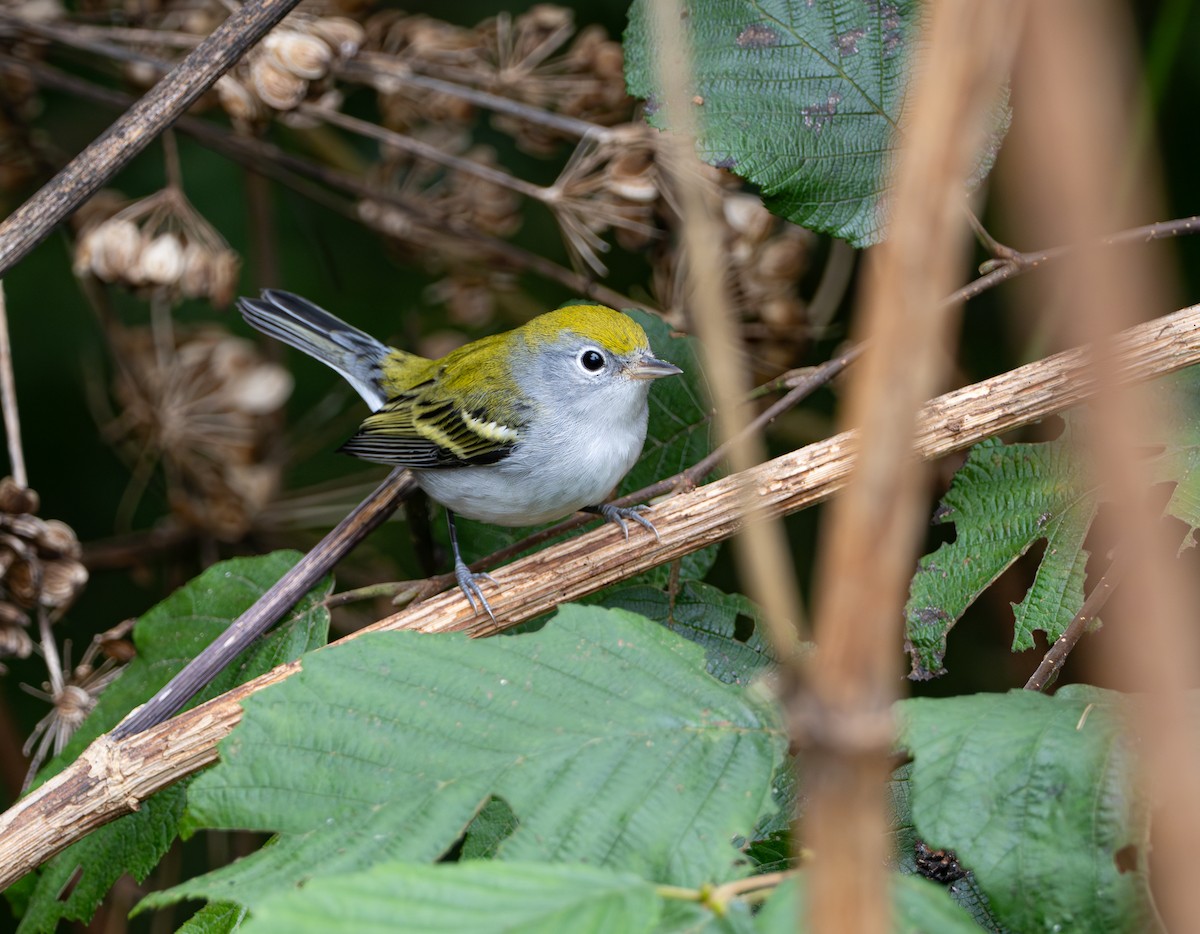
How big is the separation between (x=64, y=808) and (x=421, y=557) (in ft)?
4.33

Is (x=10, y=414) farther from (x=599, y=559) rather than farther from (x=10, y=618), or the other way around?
(x=599, y=559)

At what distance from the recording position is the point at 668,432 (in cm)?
306

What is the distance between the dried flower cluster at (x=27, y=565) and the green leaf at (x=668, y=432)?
998 mm

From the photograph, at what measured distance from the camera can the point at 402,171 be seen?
420 cm

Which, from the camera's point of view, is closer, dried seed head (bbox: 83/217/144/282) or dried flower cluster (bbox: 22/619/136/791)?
dried flower cluster (bbox: 22/619/136/791)

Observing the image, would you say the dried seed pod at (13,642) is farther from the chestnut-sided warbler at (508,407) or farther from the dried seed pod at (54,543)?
the chestnut-sided warbler at (508,407)

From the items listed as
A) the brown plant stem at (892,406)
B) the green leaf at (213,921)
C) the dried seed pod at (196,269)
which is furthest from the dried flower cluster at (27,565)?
the brown plant stem at (892,406)

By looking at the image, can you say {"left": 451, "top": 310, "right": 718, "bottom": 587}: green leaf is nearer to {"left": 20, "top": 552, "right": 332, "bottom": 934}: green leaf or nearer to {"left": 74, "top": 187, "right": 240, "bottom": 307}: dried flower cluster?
{"left": 20, "top": 552, "right": 332, "bottom": 934}: green leaf

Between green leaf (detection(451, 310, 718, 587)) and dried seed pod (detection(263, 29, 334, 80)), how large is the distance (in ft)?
3.95

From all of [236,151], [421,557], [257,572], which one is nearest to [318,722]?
[257,572]

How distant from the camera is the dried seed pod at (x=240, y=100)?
Answer: 3166 millimetres

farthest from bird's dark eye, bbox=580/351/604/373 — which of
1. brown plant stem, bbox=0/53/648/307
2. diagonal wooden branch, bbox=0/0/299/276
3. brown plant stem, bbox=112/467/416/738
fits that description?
diagonal wooden branch, bbox=0/0/299/276

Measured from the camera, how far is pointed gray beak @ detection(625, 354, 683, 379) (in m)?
2.97

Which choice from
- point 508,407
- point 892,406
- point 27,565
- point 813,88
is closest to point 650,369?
point 508,407
